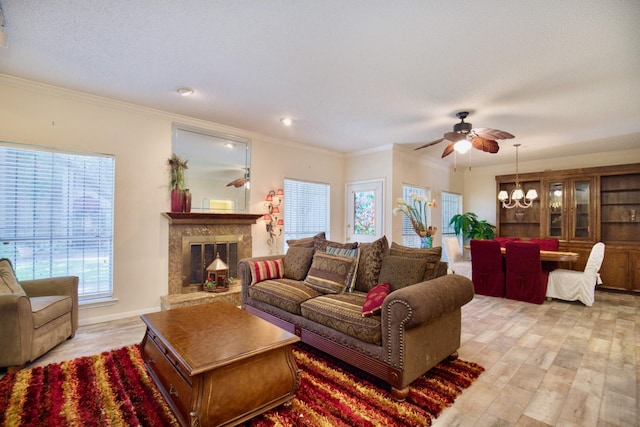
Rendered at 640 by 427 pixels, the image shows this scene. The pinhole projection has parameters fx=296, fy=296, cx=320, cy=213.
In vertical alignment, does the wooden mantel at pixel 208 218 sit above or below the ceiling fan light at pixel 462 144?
below

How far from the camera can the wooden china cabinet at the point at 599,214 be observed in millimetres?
5176

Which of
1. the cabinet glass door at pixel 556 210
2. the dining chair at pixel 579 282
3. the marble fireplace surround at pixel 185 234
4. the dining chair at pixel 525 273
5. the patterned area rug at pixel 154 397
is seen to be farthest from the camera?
the cabinet glass door at pixel 556 210

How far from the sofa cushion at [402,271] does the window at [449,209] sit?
4.58 m

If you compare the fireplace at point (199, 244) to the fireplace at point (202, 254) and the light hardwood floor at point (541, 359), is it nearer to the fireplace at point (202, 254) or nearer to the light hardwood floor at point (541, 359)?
the fireplace at point (202, 254)

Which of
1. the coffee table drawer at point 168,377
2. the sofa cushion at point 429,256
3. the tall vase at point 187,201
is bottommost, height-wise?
the coffee table drawer at point 168,377

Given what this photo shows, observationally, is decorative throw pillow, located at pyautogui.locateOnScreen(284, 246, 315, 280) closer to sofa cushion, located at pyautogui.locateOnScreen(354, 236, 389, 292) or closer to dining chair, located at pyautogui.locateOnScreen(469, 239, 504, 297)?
sofa cushion, located at pyautogui.locateOnScreen(354, 236, 389, 292)

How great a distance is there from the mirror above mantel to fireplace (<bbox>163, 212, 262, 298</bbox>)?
0.17m

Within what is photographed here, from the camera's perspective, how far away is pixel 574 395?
2057 mm

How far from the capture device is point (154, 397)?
1.94 metres

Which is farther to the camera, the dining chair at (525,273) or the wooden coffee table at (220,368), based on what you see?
the dining chair at (525,273)

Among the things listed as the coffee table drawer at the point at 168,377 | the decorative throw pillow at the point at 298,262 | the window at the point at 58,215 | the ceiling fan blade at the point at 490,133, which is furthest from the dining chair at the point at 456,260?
the window at the point at 58,215

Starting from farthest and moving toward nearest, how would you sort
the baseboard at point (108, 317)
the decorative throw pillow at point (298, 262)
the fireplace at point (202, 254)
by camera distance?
the fireplace at point (202, 254) < the decorative throw pillow at point (298, 262) < the baseboard at point (108, 317)

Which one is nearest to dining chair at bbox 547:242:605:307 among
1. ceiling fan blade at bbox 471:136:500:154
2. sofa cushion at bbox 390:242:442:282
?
ceiling fan blade at bbox 471:136:500:154

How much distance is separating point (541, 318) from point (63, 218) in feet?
19.0
